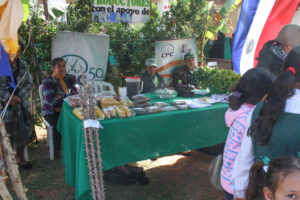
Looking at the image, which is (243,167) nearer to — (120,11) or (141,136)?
(141,136)

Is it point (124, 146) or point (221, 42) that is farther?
point (221, 42)

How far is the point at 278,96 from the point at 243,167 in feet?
1.67

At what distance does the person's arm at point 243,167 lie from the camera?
1386 millimetres

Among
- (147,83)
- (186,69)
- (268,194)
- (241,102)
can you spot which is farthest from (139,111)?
(186,69)

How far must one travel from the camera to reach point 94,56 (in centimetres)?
462

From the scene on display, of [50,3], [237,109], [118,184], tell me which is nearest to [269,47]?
[237,109]

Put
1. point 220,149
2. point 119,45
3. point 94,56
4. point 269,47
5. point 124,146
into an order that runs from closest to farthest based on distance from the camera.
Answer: point 124,146 → point 269,47 → point 220,149 → point 94,56 → point 119,45

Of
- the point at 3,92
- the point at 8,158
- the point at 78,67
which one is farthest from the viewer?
the point at 78,67

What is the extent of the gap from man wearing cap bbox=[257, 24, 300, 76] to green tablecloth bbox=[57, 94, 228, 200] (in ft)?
3.60

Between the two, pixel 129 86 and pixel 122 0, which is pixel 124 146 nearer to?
pixel 129 86

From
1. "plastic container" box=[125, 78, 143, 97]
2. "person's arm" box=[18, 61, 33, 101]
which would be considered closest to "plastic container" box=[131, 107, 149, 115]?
"plastic container" box=[125, 78, 143, 97]

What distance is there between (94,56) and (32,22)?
121 centimetres

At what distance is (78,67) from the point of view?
14.7ft

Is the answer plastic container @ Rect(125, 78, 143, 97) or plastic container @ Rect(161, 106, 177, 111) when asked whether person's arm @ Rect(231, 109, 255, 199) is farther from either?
plastic container @ Rect(125, 78, 143, 97)
